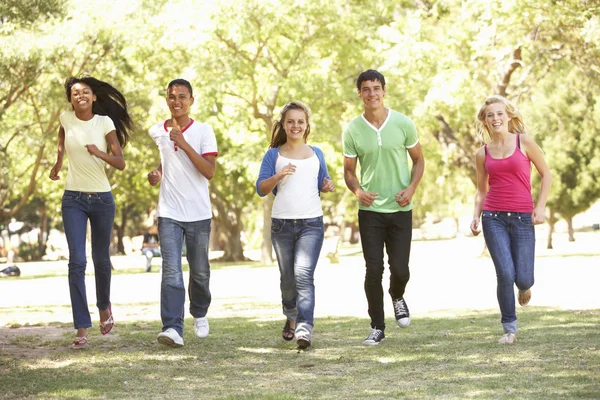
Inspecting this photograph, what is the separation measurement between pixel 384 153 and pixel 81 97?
2.61 metres

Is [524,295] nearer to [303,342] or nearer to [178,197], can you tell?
[303,342]

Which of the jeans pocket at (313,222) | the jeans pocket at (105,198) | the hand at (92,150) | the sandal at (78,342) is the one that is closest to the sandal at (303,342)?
the jeans pocket at (313,222)

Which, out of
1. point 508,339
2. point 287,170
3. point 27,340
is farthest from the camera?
point 27,340

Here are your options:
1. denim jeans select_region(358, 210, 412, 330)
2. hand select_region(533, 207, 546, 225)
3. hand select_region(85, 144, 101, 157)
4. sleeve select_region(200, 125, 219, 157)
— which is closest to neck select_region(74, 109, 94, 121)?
hand select_region(85, 144, 101, 157)

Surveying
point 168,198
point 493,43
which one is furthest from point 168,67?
point 168,198

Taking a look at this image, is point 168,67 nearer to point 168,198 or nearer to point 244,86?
point 244,86

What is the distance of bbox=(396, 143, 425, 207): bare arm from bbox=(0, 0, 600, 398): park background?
48.4 inches

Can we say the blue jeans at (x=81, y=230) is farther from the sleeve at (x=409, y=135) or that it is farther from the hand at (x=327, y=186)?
the sleeve at (x=409, y=135)

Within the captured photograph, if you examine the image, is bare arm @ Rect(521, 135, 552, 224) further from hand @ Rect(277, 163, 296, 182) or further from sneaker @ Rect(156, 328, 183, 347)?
sneaker @ Rect(156, 328, 183, 347)

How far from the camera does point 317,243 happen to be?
9062 millimetres

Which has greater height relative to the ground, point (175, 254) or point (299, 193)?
point (299, 193)

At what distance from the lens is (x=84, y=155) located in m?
9.13

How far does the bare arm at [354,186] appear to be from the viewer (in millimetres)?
9039

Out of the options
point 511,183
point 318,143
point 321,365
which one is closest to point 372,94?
point 511,183
